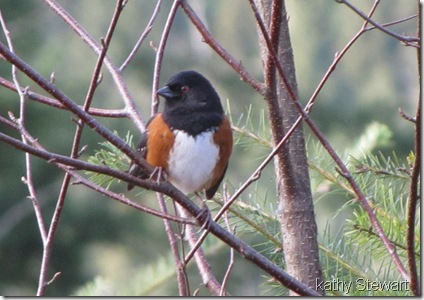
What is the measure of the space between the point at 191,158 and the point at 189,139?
0.16 ft

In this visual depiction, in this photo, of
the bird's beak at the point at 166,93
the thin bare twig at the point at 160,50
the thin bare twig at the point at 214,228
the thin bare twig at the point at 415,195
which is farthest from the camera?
the bird's beak at the point at 166,93

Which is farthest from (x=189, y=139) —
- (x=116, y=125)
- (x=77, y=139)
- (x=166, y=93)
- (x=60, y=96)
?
(x=116, y=125)

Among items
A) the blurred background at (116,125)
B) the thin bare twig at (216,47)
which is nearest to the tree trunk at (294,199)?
the thin bare twig at (216,47)

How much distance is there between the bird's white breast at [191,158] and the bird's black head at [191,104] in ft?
0.10

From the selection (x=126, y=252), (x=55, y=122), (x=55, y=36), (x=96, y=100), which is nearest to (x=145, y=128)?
(x=55, y=122)

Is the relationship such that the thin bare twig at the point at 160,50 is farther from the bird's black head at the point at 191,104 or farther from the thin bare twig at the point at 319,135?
the thin bare twig at the point at 319,135

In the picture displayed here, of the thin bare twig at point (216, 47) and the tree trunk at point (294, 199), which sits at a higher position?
the thin bare twig at point (216, 47)

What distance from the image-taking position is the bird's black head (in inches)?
85.1

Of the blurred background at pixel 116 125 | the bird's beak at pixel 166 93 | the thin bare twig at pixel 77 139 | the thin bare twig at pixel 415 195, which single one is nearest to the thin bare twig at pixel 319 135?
the thin bare twig at pixel 415 195

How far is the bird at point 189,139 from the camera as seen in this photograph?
2.10 m

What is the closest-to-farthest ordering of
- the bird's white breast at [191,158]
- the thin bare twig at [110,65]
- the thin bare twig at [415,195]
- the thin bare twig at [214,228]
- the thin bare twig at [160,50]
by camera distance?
the thin bare twig at [415,195], the thin bare twig at [214,228], the thin bare twig at [160,50], the thin bare twig at [110,65], the bird's white breast at [191,158]

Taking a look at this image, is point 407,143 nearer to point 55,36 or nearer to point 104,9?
point 55,36

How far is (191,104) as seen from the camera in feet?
7.32

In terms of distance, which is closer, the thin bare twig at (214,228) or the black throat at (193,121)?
the thin bare twig at (214,228)
